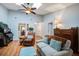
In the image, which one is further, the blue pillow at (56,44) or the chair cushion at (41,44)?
the chair cushion at (41,44)

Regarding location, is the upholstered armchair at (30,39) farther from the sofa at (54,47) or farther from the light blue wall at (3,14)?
the light blue wall at (3,14)

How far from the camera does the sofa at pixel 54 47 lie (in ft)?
8.05

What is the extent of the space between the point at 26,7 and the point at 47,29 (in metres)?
0.68

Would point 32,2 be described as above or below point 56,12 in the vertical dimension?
above

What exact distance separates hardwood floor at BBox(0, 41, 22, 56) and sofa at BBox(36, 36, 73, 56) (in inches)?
18.1

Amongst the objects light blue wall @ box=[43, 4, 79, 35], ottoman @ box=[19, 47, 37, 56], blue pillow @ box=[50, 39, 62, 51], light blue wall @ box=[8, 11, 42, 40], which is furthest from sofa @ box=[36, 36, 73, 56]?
light blue wall @ box=[8, 11, 42, 40]

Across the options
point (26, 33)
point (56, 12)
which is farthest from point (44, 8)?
point (26, 33)

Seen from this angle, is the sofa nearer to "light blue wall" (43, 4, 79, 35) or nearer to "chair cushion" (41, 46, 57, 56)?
"chair cushion" (41, 46, 57, 56)

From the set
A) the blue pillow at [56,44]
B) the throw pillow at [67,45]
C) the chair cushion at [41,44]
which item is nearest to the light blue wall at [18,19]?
the chair cushion at [41,44]

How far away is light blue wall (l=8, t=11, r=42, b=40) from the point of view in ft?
8.29

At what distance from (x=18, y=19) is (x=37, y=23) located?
1.42ft

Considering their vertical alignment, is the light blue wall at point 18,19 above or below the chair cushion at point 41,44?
above

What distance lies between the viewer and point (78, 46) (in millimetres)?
2467

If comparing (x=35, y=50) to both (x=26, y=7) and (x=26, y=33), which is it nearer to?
(x=26, y=33)
